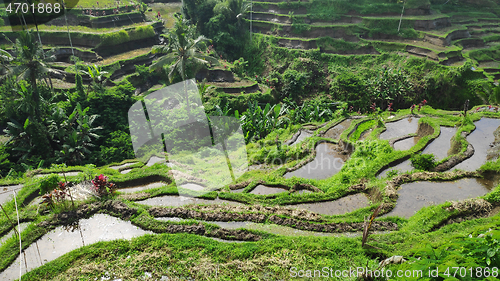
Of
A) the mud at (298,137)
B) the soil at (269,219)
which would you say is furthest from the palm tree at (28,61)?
the mud at (298,137)

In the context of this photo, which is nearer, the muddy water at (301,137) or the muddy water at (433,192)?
the muddy water at (433,192)

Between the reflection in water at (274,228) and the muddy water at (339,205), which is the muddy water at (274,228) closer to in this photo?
the reflection in water at (274,228)

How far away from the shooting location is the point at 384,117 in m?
15.8

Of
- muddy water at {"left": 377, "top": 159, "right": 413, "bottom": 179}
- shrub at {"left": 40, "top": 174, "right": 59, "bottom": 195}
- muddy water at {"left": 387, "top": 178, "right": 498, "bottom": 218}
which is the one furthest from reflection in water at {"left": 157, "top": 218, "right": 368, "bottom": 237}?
shrub at {"left": 40, "top": 174, "right": 59, "bottom": 195}

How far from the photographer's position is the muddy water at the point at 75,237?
6039 mm

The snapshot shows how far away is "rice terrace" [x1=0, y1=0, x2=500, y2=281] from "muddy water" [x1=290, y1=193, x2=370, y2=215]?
0.15 ft

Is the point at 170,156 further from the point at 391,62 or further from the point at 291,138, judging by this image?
the point at 391,62

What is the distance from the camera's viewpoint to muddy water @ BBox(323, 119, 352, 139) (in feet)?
45.8

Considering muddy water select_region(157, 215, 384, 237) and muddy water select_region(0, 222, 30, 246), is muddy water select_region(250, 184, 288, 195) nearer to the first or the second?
muddy water select_region(157, 215, 384, 237)

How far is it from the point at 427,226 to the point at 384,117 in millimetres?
10318

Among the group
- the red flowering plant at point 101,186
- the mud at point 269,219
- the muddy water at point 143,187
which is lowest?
the muddy water at point 143,187

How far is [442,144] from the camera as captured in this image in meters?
11.8

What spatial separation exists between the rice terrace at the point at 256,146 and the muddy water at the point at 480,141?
94 mm

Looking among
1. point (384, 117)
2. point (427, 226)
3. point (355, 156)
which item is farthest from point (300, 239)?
point (384, 117)
